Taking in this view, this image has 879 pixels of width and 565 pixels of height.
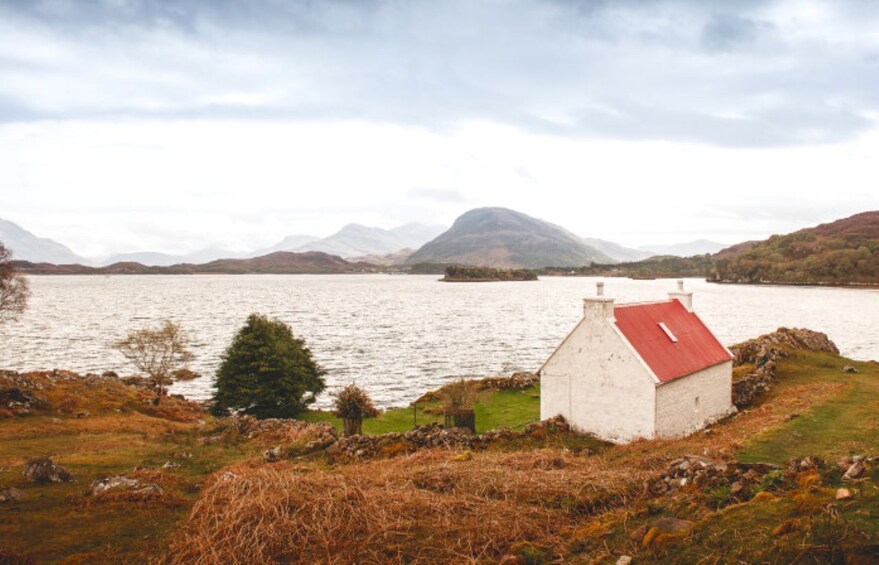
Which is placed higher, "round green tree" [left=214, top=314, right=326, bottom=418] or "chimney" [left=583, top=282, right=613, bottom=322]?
"chimney" [left=583, top=282, right=613, bottom=322]

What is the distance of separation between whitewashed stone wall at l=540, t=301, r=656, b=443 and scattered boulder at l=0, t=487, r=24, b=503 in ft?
74.0

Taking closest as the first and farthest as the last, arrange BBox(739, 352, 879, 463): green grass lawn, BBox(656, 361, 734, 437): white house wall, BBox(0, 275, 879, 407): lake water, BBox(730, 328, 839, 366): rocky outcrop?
BBox(739, 352, 879, 463): green grass lawn
BBox(656, 361, 734, 437): white house wall
BBox(730, 328, 839, 366): rocky outcrop
BBox(0, 275, 879, 407): lake water

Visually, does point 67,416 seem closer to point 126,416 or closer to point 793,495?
point 126,416

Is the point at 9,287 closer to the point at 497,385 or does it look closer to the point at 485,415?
the point at 485,415

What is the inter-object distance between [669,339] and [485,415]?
45.5 feet

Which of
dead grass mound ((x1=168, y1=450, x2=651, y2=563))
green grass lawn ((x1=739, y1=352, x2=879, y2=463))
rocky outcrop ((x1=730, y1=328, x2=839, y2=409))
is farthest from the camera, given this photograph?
rocky outcrop ((x1=730, y1=328, x2=839, y2=409))

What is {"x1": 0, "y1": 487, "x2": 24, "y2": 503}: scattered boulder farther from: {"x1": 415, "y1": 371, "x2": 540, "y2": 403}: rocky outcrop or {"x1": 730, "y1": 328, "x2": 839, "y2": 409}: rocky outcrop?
{"x1": 730, "y1": 328, "x2": 839, "y2": 409}: rocky outcrop

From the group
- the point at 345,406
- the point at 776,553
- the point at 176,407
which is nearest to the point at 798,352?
the point at 345,406

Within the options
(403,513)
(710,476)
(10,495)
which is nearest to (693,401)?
(710,476)

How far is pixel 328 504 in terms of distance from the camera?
11195 millimetres

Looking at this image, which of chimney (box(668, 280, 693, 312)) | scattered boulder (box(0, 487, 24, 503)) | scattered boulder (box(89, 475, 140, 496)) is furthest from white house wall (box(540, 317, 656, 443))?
scattered boulder (box(0, 487, 24, 503))

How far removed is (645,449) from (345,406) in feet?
50.6

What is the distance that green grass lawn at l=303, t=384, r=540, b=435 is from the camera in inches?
1379

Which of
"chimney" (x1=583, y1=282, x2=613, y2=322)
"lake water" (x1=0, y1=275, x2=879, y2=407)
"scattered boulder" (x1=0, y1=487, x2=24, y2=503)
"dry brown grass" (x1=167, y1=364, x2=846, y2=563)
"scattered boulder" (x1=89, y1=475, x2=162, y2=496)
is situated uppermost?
"chimney" (x1=583, y1=282, x2=613, y2=322)
